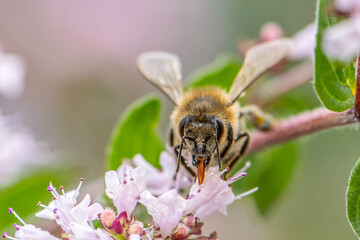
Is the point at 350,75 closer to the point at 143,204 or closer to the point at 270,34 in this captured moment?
the point at 143,204

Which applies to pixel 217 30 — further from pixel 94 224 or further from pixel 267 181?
pixel 94 224

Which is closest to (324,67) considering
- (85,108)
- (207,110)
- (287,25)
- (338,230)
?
(207,110)

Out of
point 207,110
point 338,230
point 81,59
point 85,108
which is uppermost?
point 81,59

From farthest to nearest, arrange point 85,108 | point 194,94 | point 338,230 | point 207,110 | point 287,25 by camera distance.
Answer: point 287,25
point 338,230
point 85,108
point 194,94
point 207,110

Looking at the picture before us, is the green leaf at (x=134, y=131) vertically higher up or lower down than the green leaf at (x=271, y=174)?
higher up

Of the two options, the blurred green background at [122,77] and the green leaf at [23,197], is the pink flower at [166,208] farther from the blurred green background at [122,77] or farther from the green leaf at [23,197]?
the blurred green background at [122,77]

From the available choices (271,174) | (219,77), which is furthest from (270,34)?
(271,174)

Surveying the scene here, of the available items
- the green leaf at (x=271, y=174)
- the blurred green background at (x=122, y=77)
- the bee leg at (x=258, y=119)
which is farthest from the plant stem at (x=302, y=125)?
the blurred green background at (x=122, y=77)
